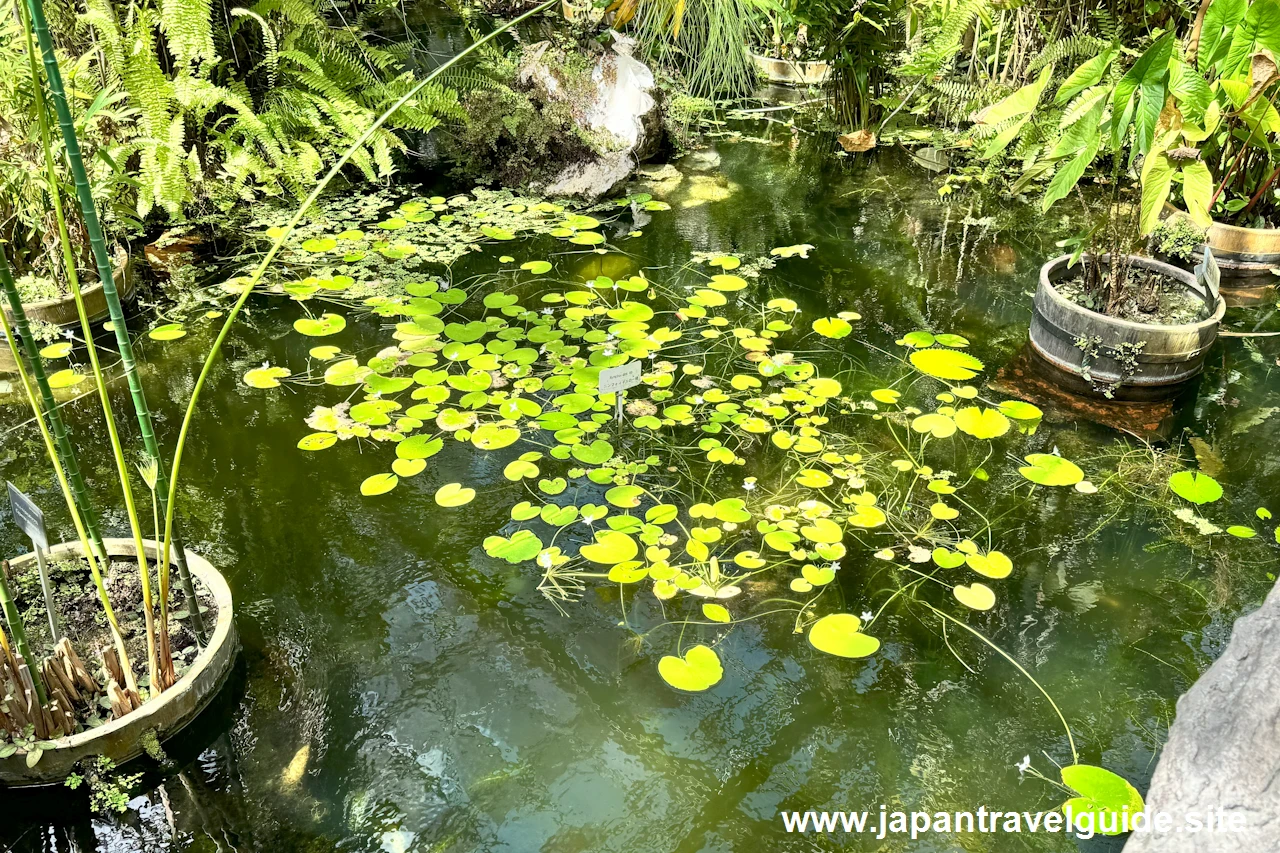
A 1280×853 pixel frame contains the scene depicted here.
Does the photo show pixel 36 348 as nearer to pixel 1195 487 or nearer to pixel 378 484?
pixel 378 484

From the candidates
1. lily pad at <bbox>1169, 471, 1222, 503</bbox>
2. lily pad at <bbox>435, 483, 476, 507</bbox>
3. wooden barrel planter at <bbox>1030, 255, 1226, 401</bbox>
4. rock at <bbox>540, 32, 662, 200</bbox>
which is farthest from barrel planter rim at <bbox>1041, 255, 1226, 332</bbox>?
rock at <bbox>540, 32, 662, 200</bbox>

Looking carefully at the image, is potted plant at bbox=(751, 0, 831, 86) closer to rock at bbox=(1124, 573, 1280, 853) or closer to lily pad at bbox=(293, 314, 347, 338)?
lily pad at bbox=(293, 314, 347, 338)

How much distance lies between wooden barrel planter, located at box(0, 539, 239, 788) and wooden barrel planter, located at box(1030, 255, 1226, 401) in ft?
9.10

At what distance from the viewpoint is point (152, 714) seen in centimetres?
191

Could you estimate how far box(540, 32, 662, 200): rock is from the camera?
4832 millimetres

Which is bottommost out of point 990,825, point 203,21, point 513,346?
point 990,825

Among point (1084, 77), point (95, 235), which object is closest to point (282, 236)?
point (95, 235)

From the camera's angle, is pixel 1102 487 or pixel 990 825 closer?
pixel 990 825

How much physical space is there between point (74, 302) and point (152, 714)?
219 centimetres

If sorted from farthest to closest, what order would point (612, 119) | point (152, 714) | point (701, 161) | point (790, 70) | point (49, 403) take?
point (790, 70) → point (701, 161) → point (612, 119) → point (152, 714) → point (49, 403)

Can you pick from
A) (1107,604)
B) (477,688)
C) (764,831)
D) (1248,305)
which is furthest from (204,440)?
(1248,305)

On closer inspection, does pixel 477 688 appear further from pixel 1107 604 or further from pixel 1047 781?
pixel 1107 604

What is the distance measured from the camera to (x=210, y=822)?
6.02ft

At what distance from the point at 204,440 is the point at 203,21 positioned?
6.31ft
